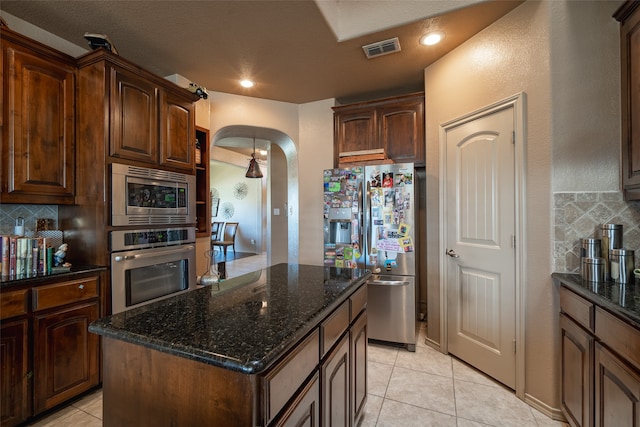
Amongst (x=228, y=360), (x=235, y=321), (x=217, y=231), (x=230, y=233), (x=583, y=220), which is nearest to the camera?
(x=228, y=360)

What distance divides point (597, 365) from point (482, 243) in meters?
1.06

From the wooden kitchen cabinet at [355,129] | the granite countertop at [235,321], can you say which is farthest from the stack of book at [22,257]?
the wooden kitchen cabinet at [355,129]

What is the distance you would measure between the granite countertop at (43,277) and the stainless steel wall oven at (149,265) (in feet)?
0.47

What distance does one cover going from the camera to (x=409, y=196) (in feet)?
8.71

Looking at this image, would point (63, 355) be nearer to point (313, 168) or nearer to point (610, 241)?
point (313, 168)

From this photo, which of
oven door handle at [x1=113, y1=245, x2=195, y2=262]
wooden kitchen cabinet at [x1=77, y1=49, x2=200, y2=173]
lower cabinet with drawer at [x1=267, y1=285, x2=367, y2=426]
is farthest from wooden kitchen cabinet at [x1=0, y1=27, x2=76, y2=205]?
lower cabinet with drawer at [x1=267, y1=285, x2=367, y2=426]

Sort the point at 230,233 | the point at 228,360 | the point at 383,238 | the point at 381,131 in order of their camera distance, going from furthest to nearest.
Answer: the point at 230,233 < the point at 381,131 < the point at 383,238 < the point at 228,360

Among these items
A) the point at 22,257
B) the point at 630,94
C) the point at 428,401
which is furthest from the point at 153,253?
the point at 630,94

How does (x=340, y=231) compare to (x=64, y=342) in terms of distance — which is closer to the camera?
(x=64, y=342)

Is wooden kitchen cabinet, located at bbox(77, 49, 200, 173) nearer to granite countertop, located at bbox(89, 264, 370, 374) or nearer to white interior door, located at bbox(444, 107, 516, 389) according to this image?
granite countertop, located at bbox(89, 264, 370, 374)

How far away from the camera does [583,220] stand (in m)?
1.78

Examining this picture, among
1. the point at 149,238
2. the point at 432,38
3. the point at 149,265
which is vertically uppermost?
the point at 432,38

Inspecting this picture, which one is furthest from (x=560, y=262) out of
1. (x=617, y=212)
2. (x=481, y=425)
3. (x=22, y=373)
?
(x=22, y=373)

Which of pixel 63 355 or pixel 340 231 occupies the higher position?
pixel 340 231
